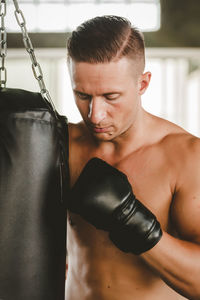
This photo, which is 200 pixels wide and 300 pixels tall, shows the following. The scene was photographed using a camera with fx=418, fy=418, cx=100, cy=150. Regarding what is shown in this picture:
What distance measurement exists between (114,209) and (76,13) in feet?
10.2

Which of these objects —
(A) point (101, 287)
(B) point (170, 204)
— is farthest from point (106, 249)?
(B) point (170, 204)

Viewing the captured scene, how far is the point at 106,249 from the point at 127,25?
2.74 feet

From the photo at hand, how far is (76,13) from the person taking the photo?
158 inches

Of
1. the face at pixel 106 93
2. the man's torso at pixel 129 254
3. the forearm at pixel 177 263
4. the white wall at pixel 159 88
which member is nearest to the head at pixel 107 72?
the face at pixel 106 93

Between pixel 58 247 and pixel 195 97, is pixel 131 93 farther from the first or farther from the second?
pixel 195 97

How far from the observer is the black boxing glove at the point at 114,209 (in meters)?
1.28

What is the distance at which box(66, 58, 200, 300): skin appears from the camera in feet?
4.53

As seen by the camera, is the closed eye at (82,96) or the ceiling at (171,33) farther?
the ceiling at (171,33)

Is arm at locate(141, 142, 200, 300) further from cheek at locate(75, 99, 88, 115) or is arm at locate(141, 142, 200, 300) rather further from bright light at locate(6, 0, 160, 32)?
bright light at locate(6, 0, 160, 32)

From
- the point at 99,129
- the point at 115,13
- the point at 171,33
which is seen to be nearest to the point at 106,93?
the point at 99,129

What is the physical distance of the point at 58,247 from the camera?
125 cm

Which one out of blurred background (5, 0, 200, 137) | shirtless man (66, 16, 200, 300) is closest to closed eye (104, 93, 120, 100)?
shirtless man (66, 16, 200, 300)

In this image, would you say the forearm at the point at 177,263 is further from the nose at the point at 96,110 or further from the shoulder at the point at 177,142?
the nose at the point at 96,110

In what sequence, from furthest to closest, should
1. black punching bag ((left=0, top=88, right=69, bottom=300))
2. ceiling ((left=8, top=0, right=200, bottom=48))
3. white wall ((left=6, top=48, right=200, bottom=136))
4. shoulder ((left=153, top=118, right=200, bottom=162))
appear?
white wall ((left=6, top=48, right=200, bottom=136)), ceiling ((left=8, top=0, right=200, bottom=48)), shoulder ((left=153, top=118, right=200, bottom=162)), black punching bag ((left=0, top=88, right=69, bottom=300))
